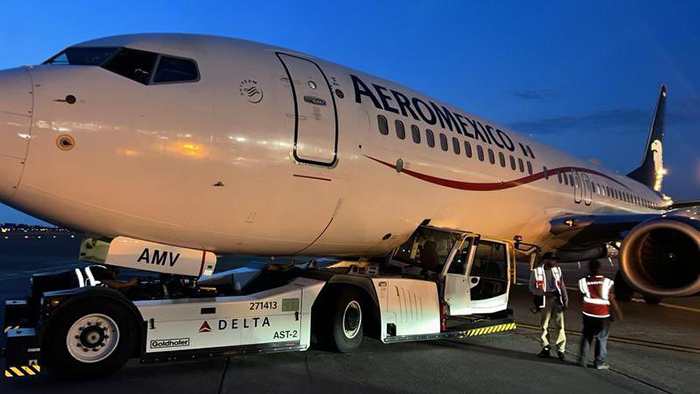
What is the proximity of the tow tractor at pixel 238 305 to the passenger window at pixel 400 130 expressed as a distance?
1.64 metres

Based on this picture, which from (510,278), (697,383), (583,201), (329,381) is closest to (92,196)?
(329,381)

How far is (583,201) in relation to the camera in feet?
46.7

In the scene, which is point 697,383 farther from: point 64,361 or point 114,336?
point 64,361

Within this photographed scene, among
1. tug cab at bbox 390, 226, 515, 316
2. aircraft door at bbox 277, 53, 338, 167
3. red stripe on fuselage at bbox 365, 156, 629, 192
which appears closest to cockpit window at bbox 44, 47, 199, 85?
aircraft door at bbox 277, 53, 338, 167

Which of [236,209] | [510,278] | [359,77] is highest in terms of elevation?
[359,77]

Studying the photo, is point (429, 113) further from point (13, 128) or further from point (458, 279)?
point (13, 128)

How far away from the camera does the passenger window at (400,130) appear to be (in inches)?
321

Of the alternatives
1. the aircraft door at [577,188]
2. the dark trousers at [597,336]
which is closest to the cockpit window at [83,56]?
the dark trousers at [597,336]

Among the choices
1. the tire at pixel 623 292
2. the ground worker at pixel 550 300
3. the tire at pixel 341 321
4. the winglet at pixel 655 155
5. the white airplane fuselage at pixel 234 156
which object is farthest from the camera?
the winglet at pixel 655 155

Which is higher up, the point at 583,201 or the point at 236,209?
the point at 583,201

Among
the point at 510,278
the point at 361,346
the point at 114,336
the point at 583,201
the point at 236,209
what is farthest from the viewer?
the point at 583,201

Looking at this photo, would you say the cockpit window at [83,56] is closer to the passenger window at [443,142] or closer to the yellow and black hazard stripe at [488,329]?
the passenger window at [443,142]

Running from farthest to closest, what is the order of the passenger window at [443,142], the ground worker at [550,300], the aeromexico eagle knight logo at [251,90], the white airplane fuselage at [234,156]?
the passenger window at [443,142], the ground worker at [550,300], the aeromexico eagle knight logo at [251,90], the white airplane fuselage at [234,156]

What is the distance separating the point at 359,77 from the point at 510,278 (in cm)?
426
